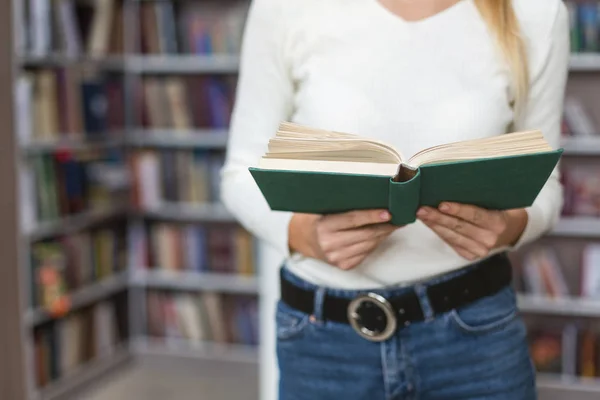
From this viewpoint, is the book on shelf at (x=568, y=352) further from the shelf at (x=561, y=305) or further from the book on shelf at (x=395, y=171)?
the book on shelf at (x=395, y=171)

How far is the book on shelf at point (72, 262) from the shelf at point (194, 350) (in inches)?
15.7

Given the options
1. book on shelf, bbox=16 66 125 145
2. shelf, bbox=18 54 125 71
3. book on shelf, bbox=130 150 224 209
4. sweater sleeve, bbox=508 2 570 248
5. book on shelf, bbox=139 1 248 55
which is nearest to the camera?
sweater sleeve, bbox=508 2 570 248

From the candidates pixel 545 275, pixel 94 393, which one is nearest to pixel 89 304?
pixel 94 393

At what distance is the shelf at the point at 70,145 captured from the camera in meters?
2.73

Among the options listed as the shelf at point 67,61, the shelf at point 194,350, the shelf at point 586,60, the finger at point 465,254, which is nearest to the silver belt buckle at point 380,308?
the finger at point 465,254

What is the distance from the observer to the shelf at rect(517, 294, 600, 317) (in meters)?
3.03

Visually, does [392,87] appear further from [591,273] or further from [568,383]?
[568,383]

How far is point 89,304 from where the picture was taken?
3.24 m

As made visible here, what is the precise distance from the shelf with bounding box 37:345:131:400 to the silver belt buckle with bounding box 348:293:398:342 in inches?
88.6

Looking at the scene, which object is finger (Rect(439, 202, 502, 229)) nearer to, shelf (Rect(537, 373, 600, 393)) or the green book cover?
the green book cover

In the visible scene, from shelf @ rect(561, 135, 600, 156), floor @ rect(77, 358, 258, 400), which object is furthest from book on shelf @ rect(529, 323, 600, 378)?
floor @ rect(77, 358, 258, 400)

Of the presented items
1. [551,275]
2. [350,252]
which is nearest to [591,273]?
[551,275]

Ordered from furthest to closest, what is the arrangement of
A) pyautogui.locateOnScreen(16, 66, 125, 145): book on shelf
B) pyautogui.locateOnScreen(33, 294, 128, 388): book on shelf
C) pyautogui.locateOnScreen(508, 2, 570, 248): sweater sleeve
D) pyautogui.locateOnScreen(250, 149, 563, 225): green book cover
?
1. pyautogui.locateOnScreen(33, 294, 128, 388): book on shelf
2. pyautogui.locateOnScreen(16, 66, 125, 145): book on shelf
3. pyautogui.locateOnScreen(508, 2, 570, 248): sweater sleeve
4. pyautogui.locateOnScreen(250, 149, 563, 225): green book cover

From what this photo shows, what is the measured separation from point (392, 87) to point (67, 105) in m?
2.23
